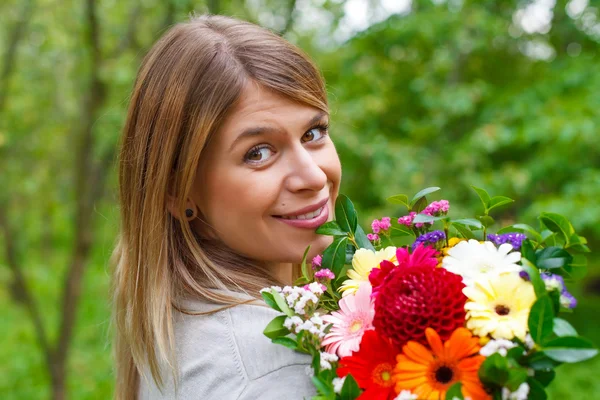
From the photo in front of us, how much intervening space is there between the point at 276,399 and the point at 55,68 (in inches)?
295

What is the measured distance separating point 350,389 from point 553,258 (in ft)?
1.63

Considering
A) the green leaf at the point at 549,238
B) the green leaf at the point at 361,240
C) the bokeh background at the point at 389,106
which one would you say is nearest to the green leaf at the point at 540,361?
the green leaf at the point at 549,238

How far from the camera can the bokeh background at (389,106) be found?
469 centimetres

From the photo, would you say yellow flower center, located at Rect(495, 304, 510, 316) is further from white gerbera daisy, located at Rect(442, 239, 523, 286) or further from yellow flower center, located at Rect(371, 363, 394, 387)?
yellow flower center, located at Rect(371, 363, 394, 387)

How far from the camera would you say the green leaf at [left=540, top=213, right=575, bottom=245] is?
53.2 inches

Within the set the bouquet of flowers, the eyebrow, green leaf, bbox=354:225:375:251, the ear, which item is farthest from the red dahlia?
the ear

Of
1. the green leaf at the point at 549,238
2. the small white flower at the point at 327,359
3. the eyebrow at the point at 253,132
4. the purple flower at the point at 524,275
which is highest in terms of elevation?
the eyebrow at the point at 253,132

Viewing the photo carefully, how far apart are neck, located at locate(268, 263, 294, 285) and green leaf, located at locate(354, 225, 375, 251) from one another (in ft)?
1.08

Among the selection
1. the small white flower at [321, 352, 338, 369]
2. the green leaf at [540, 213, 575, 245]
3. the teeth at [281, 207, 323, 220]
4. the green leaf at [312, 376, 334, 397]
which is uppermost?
the green leaf at [540, 213, 575, 245]

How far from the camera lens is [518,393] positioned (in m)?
1.09

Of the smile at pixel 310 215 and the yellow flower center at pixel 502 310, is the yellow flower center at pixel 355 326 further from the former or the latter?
the smile at pixel 310 215

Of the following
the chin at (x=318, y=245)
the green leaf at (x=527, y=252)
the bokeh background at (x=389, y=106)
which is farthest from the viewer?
the bokeh background at (x=389, y=106)

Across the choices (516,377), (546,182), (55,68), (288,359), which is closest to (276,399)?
(288,359)

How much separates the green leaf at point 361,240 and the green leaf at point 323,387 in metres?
0.45
